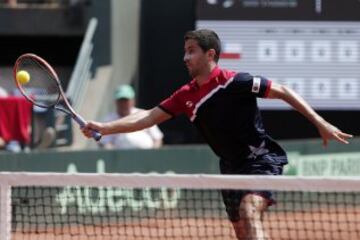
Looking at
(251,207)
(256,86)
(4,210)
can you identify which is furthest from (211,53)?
(4,210)

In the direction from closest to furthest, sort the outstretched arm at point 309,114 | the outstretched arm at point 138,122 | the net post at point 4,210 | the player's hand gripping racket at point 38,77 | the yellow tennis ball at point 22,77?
the outstretched arm at point 309,114
the net post at point 4,210
the outstretched arm at point 138,122
the player's hand gripping racket at point 38,77
the yellow tennis ball at point 22,77

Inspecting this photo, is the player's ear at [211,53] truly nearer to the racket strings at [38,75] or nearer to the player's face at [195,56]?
the player's face at [195,56]

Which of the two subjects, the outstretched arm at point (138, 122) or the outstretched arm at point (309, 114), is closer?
the outstretched arm at point (309, 114)

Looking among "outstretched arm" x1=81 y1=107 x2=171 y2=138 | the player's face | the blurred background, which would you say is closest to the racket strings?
"outstretched arm" x1=81 y1=107 x2=171 y2=138

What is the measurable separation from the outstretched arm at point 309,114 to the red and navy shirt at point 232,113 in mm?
71

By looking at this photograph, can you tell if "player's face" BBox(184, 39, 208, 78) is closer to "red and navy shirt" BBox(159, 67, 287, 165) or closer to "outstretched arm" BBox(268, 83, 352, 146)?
"red and navy shirt" BBox(159, 67, 287, 165)

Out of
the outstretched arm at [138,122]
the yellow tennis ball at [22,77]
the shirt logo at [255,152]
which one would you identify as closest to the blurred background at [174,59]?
the yellow tennis ball at [22,77]

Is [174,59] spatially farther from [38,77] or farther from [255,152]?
[255,152]

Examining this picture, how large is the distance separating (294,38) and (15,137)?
4682mm

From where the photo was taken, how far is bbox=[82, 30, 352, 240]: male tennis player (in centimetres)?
588

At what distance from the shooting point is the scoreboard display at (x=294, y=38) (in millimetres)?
14750

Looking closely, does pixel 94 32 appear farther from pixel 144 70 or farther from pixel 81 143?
pixel 81 143

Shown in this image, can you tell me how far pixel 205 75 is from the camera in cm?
601

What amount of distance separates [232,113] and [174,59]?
1013cm
